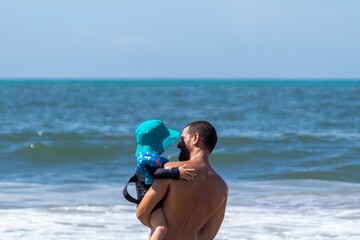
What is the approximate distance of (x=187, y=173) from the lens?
14.4 feet

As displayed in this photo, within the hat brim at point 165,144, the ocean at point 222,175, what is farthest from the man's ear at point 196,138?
the ocean at point 222,175

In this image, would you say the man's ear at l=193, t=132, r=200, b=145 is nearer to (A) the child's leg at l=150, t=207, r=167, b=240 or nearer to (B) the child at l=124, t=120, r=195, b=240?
(B) the child at l=124, t=120, r=195, b=240

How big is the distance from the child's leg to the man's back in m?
0.02

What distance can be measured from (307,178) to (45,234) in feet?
23.6

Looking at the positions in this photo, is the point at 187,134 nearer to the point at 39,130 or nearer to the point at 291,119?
the point at 39,130

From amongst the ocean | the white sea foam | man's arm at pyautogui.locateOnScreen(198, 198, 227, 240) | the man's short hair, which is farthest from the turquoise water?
the man's short hair

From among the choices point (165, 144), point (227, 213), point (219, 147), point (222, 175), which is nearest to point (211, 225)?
point (165, 144)

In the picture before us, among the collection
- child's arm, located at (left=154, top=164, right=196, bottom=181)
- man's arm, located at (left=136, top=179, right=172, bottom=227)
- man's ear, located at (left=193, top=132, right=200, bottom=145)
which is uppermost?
man's ear, located at (left=193, top=132, right=200, bottom=145)

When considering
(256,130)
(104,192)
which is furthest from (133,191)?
(256,130)

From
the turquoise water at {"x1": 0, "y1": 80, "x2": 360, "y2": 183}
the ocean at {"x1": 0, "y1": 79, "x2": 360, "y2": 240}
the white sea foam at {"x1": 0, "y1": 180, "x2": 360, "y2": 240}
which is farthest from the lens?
the turquoise water at {"x1": 0, "y1": 80, "x2": 360, "y2": 183}

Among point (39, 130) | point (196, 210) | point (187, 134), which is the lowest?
point (39, 130)

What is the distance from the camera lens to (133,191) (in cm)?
1200

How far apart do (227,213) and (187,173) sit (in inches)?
233

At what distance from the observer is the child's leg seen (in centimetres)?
446
